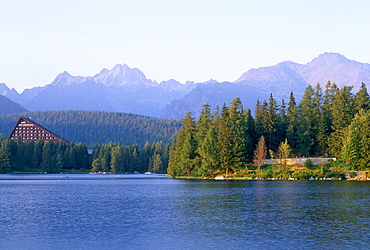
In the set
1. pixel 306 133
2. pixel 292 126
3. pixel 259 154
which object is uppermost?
pixel 292 126

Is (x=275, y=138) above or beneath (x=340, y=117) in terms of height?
beneath

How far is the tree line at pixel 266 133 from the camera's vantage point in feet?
413

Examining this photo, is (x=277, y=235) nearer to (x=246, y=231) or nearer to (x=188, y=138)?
(x=246, y=231)

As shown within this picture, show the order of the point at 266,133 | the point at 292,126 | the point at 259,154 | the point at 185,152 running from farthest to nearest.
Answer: the point at 266,133
the point at 292,126
the point at 185,152
the point at 259,154

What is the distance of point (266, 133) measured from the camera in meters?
142

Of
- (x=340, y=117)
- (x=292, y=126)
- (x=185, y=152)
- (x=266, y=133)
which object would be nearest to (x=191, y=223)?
(x=185, y=152)

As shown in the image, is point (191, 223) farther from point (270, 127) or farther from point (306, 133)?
point (306, 133)

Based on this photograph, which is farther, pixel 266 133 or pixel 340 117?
pixel 266 133

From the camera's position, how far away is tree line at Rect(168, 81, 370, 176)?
125750 millimetres

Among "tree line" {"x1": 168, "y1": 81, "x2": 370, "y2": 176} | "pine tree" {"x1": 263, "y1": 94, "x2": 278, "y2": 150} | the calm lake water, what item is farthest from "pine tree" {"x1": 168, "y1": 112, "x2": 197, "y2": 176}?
the calm lake water

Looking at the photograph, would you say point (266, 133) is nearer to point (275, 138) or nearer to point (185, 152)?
point (275, 138)

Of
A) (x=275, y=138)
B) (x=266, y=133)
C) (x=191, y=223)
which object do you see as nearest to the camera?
(x=191, y=223)

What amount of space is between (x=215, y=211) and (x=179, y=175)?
9668 cm

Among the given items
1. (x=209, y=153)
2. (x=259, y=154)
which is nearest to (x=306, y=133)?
(x=259, y=154)
